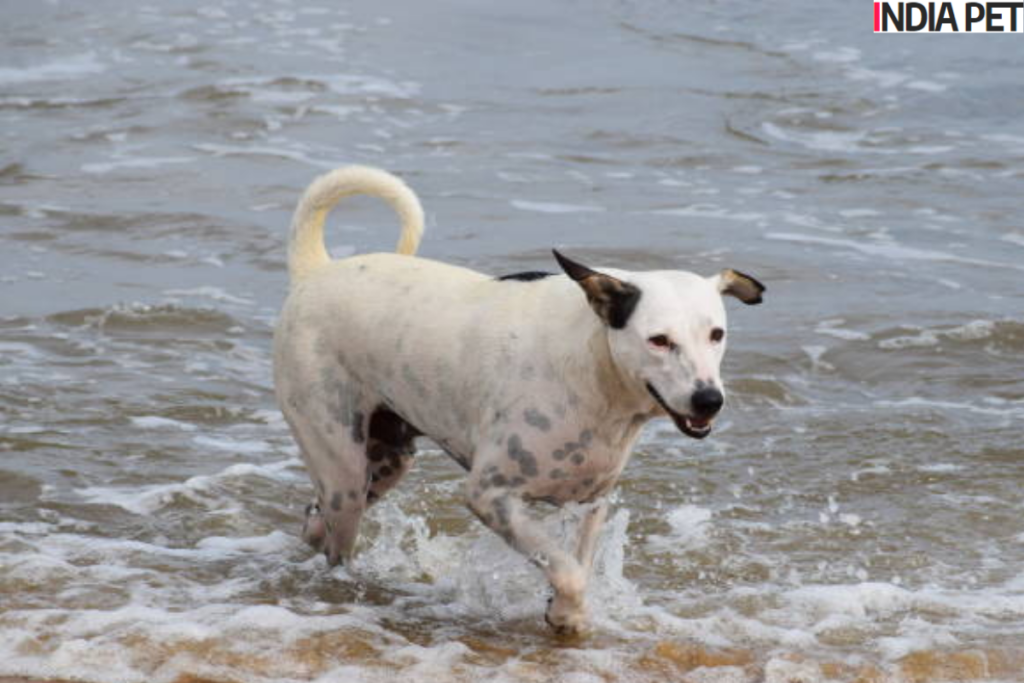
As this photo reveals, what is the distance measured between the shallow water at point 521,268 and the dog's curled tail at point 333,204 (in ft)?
3.71

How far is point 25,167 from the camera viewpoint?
46.6 ft

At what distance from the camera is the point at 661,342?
5.12 m

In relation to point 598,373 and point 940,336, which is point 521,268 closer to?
point 940,336

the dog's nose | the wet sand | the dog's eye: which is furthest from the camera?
the wet sand

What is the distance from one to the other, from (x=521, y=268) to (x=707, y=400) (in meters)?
6.40

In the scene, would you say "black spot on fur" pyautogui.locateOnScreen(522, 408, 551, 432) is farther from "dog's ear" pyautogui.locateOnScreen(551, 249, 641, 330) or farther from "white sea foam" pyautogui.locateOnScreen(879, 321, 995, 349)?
"white sea foam" pyautogui.locateOnScreen(879, 321, 995, 349)

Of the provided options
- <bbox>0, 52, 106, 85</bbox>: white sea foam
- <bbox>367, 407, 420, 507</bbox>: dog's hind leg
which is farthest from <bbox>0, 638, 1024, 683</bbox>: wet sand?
<bbox>0, 52, 106, 85</bbox>: white sea foam

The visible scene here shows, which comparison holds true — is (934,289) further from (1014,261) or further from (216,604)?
(216,604)

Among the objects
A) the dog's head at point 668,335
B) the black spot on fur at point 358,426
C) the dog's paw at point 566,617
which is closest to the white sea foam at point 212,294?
the black spot on fur at point 358,426

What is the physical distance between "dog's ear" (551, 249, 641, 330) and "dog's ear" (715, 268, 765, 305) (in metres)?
0.36

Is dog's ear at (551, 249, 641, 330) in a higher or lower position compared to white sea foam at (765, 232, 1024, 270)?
higher

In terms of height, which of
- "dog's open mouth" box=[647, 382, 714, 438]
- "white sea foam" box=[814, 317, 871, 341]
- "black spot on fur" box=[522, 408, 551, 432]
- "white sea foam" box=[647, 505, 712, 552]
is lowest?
"white sea foam" box=[814, 317, 871, 341]

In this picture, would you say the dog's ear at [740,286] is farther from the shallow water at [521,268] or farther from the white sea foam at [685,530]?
the white sea foam at [685,530]

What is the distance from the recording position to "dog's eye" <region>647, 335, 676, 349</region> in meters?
5.11
